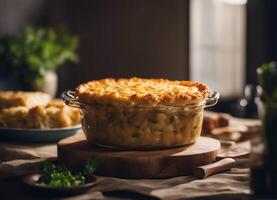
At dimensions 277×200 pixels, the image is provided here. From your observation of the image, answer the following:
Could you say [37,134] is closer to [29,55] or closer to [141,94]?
[141,94]

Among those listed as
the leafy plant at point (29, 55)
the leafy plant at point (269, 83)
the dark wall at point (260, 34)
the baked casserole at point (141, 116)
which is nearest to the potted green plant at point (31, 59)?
the leafy plant at point (29, 55)

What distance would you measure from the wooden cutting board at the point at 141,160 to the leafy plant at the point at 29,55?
1654 mm

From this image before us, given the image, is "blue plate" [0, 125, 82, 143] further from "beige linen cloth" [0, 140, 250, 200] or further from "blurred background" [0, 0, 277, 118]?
"blurred background" [0, 0, 277, 118]

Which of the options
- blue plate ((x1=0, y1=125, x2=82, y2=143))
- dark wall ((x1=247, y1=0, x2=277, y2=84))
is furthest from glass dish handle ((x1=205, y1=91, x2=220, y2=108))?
dark wall ((x1=247, y1=0, x2=277, y2=84))

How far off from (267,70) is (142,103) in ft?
1.31

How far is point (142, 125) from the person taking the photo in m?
1.54

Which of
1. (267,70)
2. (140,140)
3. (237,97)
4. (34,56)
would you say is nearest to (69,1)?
(34,56)

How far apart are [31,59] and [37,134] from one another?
1.35m

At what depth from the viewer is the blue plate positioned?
1.93 metres

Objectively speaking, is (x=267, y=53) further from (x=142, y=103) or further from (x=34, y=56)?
(x=142, y=103)

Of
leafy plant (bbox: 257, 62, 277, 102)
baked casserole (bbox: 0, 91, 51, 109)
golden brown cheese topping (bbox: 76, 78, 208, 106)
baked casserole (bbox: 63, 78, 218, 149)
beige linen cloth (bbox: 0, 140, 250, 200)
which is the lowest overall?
beige linen cloth (bbox: 0, 140, 250, 200)

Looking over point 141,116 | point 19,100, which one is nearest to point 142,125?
point 141,116

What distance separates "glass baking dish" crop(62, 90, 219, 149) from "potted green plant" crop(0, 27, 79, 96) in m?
1.62

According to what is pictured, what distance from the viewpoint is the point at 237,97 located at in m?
5.34
